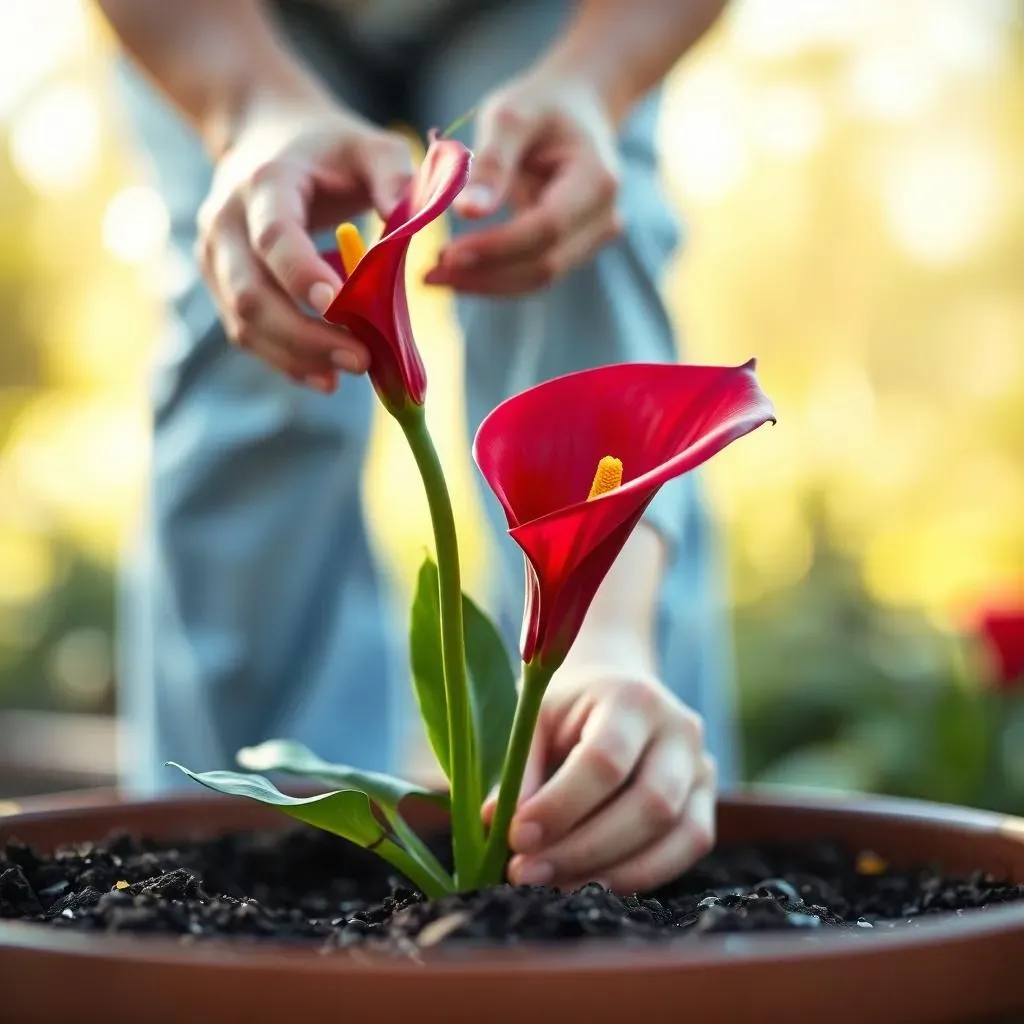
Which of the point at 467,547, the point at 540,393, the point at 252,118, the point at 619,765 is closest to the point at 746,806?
the point at 619,765

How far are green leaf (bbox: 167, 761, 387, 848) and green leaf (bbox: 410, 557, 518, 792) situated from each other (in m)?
0.05

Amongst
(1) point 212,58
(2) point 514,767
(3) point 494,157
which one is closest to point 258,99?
(1) point 212,58

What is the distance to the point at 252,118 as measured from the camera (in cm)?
66

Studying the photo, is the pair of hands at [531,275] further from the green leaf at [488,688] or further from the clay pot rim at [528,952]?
the clay pot rim at [528,952]

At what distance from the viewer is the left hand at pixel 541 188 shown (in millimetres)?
601

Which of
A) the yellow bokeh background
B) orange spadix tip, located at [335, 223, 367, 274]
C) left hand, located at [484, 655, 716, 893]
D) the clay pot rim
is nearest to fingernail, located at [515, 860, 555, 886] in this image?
left hand, located at [484, 655, 716, 893]

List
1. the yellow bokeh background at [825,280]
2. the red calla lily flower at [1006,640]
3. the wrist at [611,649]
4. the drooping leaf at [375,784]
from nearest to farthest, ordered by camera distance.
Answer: the drooping leaf at [375,784] < the wrist at [611,649] < the red calla lily flower at [1006,640] < the yellow bokeh background at [825,280]

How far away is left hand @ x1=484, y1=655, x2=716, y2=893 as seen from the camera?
0.50 meters

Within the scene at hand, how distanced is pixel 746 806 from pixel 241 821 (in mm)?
264

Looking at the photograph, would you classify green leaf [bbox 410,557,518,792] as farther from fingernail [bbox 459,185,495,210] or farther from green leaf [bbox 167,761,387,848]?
fingernail [bbox 459,185,495,210]

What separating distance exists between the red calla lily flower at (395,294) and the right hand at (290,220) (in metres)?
0.05

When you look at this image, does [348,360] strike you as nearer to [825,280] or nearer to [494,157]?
[494,157]

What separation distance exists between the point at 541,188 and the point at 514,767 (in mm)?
321

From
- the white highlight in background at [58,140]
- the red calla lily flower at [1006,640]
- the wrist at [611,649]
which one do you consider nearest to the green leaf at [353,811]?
the wrist at [611,649]
